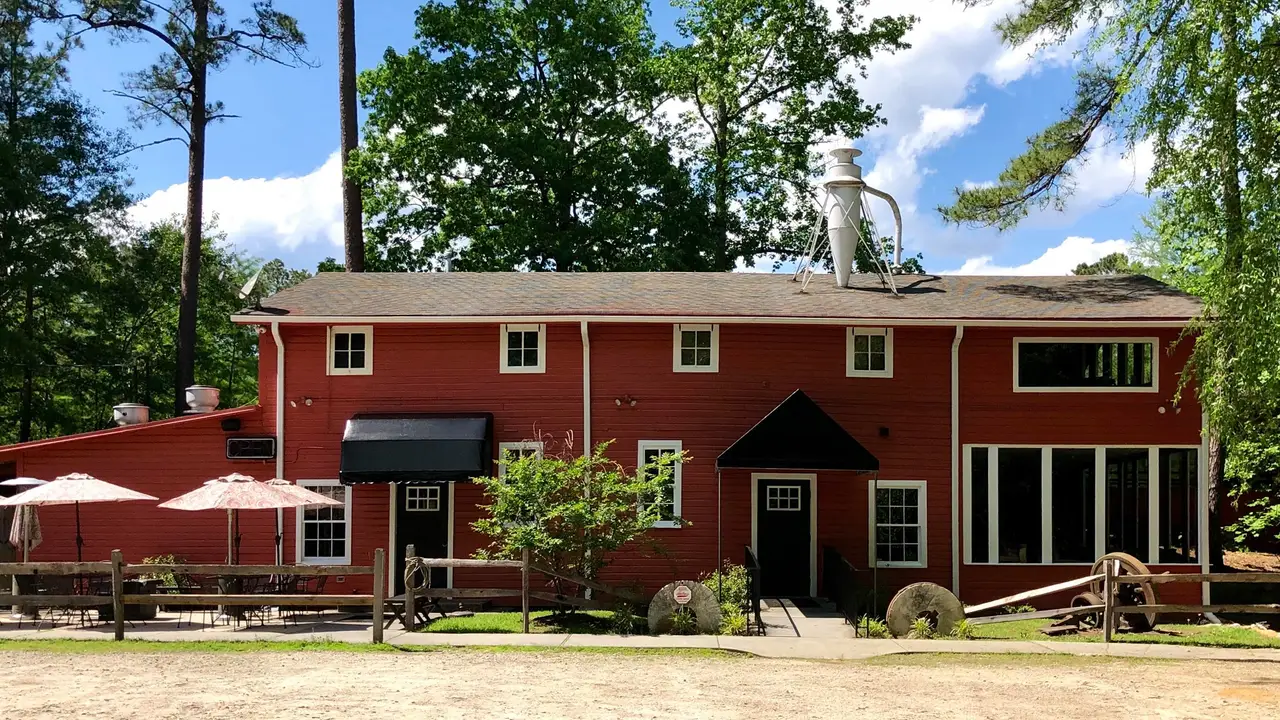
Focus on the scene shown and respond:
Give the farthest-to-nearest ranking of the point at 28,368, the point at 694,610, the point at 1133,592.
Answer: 1. the point at 28,368
2. the point at 1133,592
3. the point at 694,610

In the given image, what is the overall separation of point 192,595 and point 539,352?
679 cm

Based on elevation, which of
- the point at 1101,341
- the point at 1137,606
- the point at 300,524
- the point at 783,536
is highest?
the point at 1101,341

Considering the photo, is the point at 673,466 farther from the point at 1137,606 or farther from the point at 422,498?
the point at 1137,606

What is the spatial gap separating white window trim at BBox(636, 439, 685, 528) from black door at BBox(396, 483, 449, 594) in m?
3.29

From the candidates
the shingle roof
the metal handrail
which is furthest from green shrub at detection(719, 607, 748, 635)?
the shingle roof

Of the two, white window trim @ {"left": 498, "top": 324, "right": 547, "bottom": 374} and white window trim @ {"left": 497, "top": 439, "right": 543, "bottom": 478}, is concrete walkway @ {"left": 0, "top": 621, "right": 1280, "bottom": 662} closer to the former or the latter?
white window trim @ {"left": 497, "top": 439, "right": 543, "bottom": 478}

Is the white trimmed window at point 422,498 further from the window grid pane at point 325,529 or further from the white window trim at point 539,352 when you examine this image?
the white window trim at point 539,352

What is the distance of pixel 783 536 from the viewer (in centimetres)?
1802

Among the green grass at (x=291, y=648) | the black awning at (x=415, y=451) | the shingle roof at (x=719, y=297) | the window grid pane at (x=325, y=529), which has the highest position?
the shingle roof at (x=719, y=297)

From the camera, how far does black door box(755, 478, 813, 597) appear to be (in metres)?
17.9

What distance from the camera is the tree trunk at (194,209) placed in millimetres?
28391

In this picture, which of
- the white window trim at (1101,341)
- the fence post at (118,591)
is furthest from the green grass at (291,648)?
the white window trim at (1101,341)

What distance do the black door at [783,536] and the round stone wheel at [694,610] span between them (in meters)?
3.57

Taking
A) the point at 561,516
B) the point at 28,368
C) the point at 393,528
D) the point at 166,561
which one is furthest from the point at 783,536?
the point at 28,368
